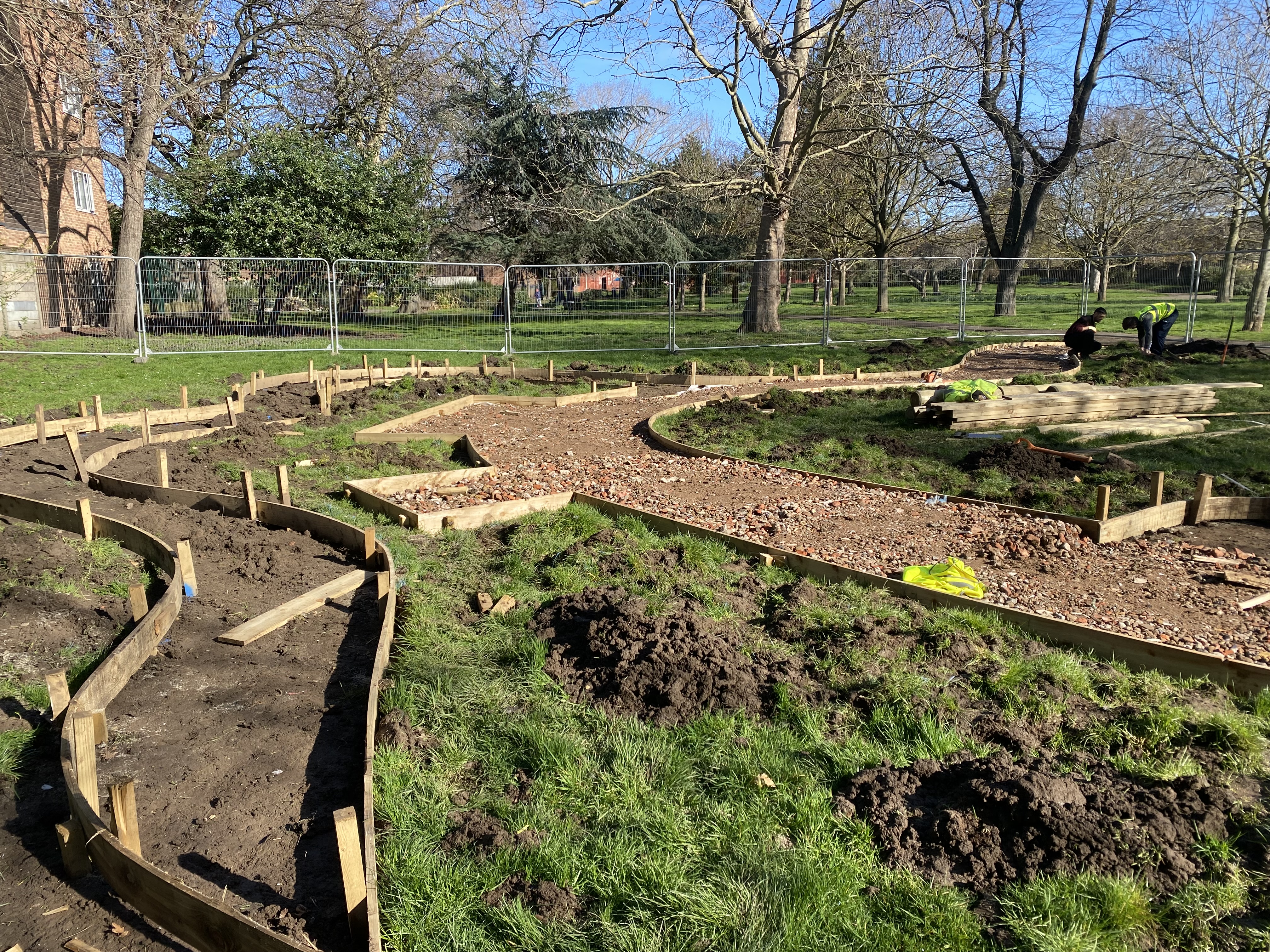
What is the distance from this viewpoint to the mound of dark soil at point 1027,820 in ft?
9.08

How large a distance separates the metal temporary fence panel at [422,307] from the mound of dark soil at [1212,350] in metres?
13.3

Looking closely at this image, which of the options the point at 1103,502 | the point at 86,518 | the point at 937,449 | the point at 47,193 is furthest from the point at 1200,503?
the point at 47,193

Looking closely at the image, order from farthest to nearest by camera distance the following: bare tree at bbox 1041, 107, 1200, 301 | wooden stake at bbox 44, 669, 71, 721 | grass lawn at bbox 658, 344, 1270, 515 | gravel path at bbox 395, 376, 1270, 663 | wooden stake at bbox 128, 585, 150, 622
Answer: bare tree at bbox 1041, 107, 1200, 301, grass lawn at bbox 658, 344, 1270, 515, gravel path at bbox 395, 376, 1270, 663, wooden stake at bbox 128, 585, 150, 622, wooden stake at bbox 44, 669, 71, 721

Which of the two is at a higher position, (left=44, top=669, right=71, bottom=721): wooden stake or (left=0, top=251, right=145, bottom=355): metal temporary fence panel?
(left=0, top=251, right=145, bottom=355): metal temporary fence panel

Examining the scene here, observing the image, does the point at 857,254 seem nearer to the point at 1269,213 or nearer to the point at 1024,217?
the point at 1024,217

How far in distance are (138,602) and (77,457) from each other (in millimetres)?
3886

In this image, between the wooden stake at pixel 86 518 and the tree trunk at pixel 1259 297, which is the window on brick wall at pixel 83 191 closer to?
the wooden stake at pixel 86 518

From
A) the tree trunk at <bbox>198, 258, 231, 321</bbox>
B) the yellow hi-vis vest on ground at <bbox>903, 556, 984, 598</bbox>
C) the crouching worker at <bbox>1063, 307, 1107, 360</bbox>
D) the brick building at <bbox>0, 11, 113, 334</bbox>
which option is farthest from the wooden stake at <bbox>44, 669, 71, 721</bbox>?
the crouching worker at <bbox>1063, 307, 1107, 360</bbox>

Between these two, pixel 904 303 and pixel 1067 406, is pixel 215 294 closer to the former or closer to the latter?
pixel 1067 406

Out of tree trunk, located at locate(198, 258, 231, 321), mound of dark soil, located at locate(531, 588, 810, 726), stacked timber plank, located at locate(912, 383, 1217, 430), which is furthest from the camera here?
tree trunk, located at locate(198, 258, 231, 321)

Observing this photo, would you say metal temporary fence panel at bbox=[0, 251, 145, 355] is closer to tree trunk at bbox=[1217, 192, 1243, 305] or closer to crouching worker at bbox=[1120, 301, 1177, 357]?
crouching worker at bbox=[1120, 301, 1177, 357]

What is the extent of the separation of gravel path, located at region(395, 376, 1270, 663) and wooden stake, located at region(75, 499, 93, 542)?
2.30 metres

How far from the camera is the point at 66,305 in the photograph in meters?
17.5

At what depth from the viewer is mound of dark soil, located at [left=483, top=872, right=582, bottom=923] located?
2639 millimetres
